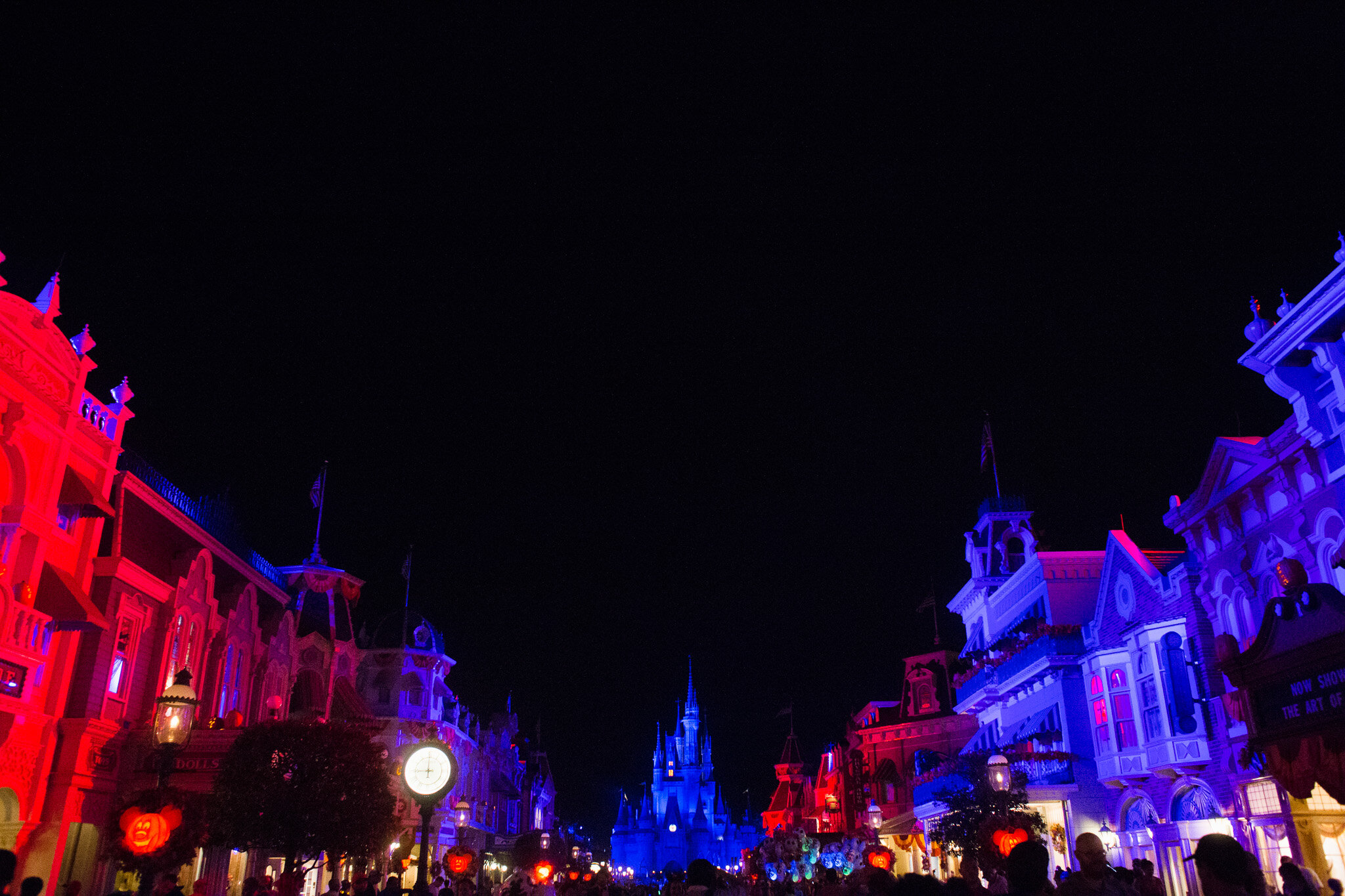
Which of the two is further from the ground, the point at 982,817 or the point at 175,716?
the point at 175,716

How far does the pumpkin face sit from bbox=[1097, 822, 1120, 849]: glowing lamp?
27.9m

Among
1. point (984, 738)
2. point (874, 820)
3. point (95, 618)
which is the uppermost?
point (95, 618)

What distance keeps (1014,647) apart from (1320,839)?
60.4 ft

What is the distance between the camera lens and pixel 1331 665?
1367cm

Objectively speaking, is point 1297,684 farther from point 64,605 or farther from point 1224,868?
point 64,605

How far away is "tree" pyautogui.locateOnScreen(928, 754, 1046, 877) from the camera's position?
27.0 meters

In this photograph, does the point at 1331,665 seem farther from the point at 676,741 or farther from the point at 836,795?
the point at 676,741

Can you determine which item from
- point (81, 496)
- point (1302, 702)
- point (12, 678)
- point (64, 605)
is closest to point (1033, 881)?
point (1302, 702)

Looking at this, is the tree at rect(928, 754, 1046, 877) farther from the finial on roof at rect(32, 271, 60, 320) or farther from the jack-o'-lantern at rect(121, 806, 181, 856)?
the finial on roof at rect(32, 271, 60, 320)

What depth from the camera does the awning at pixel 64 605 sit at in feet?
72.1

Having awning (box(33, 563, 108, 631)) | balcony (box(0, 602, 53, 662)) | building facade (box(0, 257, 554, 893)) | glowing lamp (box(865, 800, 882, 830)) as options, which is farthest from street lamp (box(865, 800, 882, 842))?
Result: balcony (box(0, 602, 53, 662))

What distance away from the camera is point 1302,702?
1423 centimetres

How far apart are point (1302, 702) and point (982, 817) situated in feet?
58.0

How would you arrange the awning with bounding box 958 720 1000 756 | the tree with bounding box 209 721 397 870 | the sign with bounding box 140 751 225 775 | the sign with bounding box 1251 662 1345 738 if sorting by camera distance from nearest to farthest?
the sign with bounding box 1251 662 1345 738 < the tree with bounding box 209 721 397 870 < the sign with bounding box 140 751 225 775 < the awning with bounding box 958 720 1000 756
